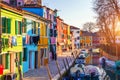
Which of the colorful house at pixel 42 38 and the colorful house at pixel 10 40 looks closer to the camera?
the colorful house at pixel 10 40

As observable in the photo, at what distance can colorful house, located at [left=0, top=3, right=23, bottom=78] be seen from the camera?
78.1 ft

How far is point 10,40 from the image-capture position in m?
25.2

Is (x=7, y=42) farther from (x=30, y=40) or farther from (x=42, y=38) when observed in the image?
(x=42, y=38)

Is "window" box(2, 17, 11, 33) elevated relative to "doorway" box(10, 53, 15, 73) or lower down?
elevated

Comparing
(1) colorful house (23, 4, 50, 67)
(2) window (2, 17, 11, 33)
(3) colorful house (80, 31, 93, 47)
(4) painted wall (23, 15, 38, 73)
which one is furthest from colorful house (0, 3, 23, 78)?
(3) colorful house (80, 31, 93, 47)

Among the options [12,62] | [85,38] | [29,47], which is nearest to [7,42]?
[12,62]

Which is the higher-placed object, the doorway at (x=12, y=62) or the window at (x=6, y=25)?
the window at (x=6, y=25)

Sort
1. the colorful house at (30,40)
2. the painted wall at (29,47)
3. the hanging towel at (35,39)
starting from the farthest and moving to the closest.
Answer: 1. the hanging towel at (35,39)
2. the painted wall at (29,47)
3. the colorful house at (30,40)

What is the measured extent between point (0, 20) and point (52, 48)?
30.6 metres

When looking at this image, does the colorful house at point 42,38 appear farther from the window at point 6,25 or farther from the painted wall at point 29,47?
the window at point 6,25

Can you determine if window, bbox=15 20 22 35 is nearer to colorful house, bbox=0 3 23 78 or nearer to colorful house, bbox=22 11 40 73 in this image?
colorful house, bbox=0 3 23 78

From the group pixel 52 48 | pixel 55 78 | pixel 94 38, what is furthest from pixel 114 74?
pixel 94 38

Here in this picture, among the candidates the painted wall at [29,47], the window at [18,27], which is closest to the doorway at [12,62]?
the window at [18,27]

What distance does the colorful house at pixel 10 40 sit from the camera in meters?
23.8
